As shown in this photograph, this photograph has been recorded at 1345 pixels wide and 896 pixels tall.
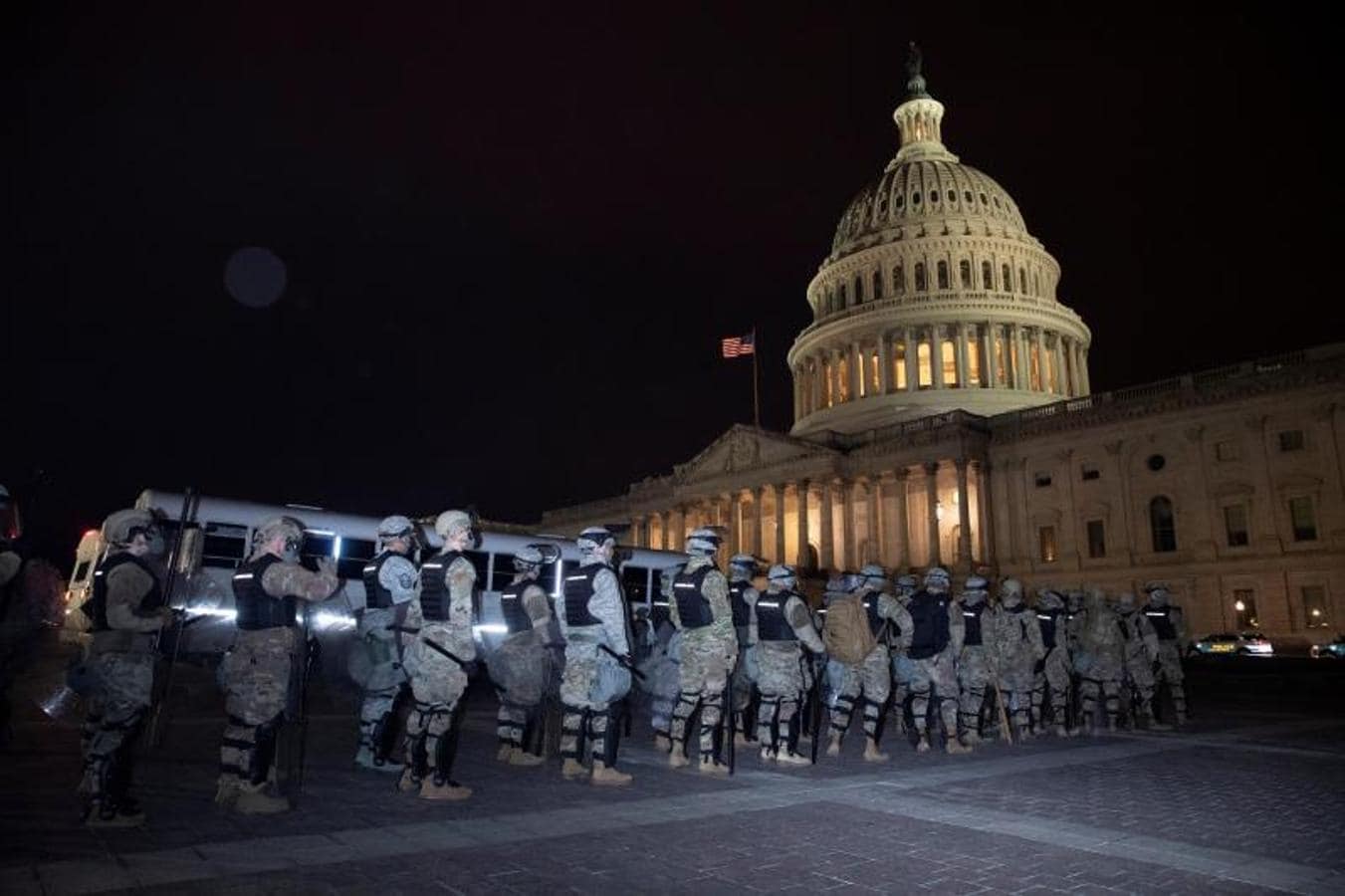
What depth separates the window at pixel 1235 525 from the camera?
155ft

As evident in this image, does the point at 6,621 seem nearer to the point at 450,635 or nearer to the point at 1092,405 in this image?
the point at 450,635

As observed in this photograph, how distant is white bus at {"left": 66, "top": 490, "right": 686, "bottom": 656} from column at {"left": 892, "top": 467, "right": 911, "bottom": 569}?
38.1 m

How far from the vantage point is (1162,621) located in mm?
17141

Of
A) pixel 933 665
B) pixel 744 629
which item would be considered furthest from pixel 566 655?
pixel 933 665

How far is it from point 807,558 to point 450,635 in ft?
181

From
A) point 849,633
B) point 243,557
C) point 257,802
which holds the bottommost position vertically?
point 257,802

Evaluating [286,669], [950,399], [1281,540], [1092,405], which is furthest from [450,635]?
[950,399]

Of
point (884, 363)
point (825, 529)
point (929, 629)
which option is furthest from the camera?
point (884, 363)

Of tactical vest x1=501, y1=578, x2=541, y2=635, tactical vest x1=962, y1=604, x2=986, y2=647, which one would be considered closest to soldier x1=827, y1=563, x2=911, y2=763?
tactical vest x1=962, y1=604, x2=986, y2=647

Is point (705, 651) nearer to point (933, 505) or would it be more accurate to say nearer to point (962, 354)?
point (933, 505)

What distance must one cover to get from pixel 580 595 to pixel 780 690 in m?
3.27

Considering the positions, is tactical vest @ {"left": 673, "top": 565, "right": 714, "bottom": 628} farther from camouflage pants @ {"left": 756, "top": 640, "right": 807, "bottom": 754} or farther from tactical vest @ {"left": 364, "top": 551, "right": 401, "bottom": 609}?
tactical vest @ {"left": 364, "top": 551, "right": 401, "bottom": 609}

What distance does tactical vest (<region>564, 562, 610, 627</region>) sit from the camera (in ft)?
30.2

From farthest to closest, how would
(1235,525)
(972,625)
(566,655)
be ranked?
(1235,525) → (972,625) → (566,655)
